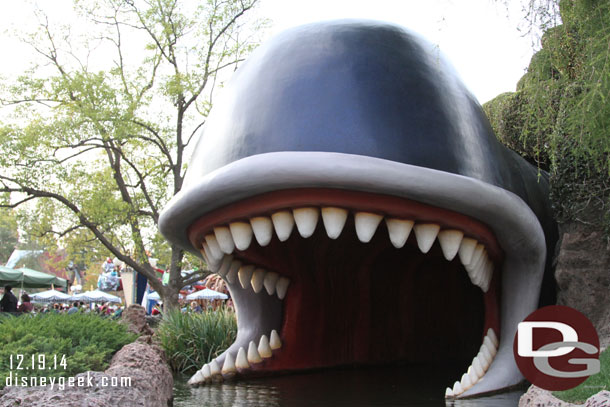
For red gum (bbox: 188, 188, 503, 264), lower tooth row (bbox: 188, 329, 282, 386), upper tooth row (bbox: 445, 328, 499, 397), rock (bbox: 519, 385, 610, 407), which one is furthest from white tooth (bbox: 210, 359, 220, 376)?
rock (bbox: 519, 385, 610, 407)

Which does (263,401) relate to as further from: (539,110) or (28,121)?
(28,121)

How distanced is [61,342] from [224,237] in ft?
4.24

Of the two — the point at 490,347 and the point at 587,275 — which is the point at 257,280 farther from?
the point at 587,275

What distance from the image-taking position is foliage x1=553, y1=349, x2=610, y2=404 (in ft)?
7.66

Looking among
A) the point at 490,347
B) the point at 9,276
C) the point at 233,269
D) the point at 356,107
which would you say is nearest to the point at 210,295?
the point at 9,276

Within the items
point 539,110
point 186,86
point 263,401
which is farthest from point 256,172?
point 186,86

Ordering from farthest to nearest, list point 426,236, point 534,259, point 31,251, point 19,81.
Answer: point 31,251, point 19,81, point 534,259, point 426,236

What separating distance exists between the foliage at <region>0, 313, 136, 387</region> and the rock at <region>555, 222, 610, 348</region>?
2.55m

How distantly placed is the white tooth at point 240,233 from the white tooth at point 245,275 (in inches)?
27.0

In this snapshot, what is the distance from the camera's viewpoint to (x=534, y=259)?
289cm

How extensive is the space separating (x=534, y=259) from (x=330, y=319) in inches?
61.6

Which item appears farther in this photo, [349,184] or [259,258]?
[259,258]

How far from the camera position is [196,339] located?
6461 millimetres

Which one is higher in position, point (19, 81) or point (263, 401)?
point (19, 81)
